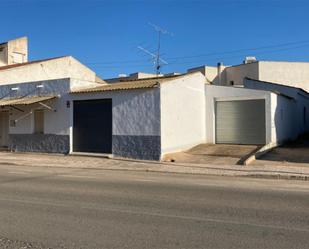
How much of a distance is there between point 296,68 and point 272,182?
33.3 m

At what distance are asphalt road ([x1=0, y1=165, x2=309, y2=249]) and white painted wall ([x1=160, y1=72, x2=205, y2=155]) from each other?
892 cm

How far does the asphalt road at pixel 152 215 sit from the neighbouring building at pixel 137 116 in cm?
892

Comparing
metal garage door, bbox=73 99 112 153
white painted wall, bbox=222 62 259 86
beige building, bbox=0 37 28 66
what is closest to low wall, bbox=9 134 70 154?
metal garage door, bbox=73 99 112 153

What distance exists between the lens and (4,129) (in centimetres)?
2850

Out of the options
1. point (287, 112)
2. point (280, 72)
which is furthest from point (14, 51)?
point (280, 72)

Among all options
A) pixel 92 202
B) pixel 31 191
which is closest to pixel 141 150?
pixel 31 191

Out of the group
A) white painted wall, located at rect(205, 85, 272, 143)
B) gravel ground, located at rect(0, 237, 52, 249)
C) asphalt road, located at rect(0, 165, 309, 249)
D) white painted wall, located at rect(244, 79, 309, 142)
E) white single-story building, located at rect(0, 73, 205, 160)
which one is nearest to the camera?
gravel ground, located at rect(0, 237, 52, 249)

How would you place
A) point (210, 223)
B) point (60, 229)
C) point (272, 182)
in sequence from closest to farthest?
point (60, 229) < point (210, 223) < point (272, 182)

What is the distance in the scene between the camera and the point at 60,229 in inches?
261

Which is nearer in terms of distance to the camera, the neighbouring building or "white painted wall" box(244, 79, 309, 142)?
the neighbouring building

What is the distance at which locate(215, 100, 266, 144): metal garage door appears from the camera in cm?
2456

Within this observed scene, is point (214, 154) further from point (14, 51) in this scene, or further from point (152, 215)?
point (14, 51)

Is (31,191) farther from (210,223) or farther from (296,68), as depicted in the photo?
(296,68)

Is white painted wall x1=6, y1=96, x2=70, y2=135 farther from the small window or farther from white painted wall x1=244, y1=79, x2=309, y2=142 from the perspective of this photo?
white painted wall x1=244, y1=79, x2=309, y2=142
